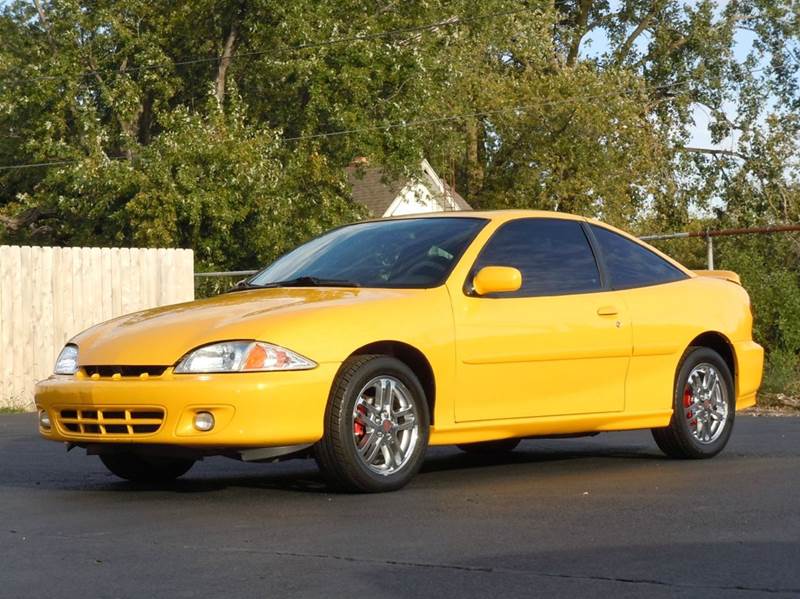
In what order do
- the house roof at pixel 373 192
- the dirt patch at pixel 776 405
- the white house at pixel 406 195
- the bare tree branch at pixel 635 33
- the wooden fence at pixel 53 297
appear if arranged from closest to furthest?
the dirt patch at pixel 776 405 → the wooden fence at pixel 53 297 → the white house at pixel 406 195 → the house roof at pixel 373 192 → the bare tree branch at pixel 635 33

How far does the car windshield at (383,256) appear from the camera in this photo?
874 centimetres

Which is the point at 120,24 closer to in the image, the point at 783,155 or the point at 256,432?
the point at 783,155

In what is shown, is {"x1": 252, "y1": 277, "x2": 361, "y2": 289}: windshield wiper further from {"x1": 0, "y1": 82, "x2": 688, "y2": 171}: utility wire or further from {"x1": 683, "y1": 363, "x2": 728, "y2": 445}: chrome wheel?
{"x1": 0, "y1": 82, "x2": 688, "y2": 171}: utility wire

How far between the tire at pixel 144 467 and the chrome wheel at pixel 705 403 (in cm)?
317

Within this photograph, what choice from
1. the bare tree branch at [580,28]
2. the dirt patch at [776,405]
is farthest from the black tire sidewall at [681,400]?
the bare tree branch at [580,28]

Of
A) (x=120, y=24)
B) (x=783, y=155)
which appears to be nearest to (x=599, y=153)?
(x=783, y=155)

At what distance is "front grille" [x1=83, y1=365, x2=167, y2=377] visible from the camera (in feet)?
25.6

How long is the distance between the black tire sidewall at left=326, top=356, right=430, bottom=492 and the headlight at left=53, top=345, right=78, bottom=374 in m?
1.47

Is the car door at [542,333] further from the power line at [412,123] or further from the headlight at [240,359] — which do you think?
the power line at [412,123]

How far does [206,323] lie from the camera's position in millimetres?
7949

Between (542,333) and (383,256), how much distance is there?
Result: 1.01 meters

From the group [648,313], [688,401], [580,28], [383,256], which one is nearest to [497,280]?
[383,256]

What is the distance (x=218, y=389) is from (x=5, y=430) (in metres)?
6.25

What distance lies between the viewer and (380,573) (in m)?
5.60
